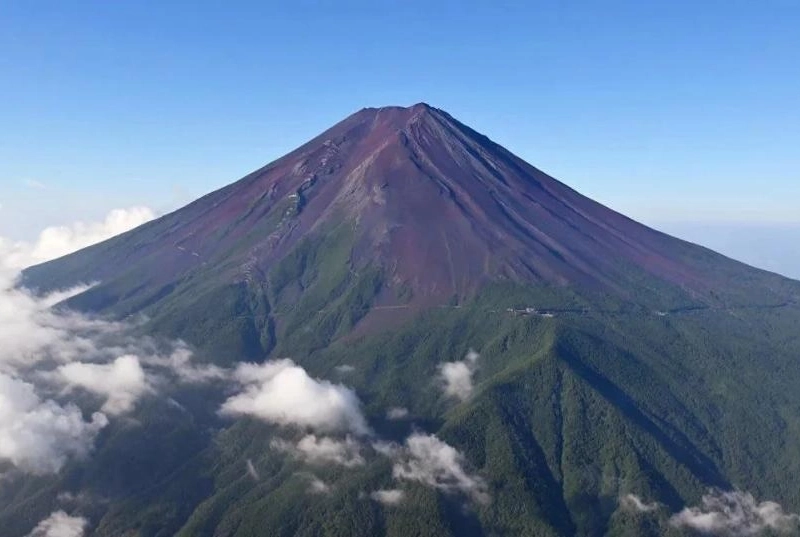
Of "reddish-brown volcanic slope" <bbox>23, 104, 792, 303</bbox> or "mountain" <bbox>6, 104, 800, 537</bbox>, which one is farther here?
"reddish-brown volcanic slope" <bbox>23, 104, 792, 303</bbox>

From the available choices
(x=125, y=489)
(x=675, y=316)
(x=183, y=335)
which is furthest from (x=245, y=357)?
(x=675, y=316)

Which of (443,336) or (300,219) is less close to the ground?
(300,219)

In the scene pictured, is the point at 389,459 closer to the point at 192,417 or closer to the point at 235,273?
the point at 192,417

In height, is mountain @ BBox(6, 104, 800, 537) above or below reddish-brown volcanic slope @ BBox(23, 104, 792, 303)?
below

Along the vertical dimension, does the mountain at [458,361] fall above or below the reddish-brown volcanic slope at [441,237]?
below

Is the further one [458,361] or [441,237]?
[441,237]

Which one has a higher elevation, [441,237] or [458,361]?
[441,237]

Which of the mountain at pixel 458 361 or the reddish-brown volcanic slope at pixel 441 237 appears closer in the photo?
the mountain at pixel 458 361

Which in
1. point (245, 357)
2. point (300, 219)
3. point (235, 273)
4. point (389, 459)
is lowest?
point (389, 459)
